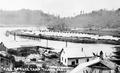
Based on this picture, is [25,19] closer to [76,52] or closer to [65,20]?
[65,20]

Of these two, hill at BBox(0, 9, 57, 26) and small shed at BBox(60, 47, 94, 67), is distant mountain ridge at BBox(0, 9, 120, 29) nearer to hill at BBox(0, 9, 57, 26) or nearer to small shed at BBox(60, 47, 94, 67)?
hill at BBox(0, 9, 57, 26)

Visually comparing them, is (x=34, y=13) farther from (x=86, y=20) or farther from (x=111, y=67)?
(x=111, y=67)

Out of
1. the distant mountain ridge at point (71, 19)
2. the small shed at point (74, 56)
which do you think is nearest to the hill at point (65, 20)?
the distant mountain ridge at point (71, 19)

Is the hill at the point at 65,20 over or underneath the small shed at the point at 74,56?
over

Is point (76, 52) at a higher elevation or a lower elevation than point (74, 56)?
higher

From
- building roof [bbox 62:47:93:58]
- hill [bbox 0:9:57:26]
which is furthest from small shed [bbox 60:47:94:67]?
hill [bbox 0:9:57:26]

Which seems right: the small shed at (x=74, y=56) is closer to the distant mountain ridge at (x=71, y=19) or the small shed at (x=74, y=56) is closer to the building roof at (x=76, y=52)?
the building roof at (x=76, y=52)

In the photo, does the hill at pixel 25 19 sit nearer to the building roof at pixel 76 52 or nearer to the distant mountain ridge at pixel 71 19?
the distant mountain ridge at pixel 71 19

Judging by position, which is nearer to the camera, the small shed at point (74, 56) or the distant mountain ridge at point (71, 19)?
the small shed at point (74, 56)

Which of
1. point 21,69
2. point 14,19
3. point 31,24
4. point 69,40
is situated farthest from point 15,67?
point 31,24

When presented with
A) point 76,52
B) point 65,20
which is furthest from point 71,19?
point 76,52

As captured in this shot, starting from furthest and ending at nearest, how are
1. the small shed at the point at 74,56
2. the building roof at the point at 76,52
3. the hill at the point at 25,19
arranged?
the hill at the point at 25,19 < the building roof at the point at 76,52 < the small shed at the point at 74,56

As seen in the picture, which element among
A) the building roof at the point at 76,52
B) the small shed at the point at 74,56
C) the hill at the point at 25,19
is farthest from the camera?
the hill at the point at 25,19
